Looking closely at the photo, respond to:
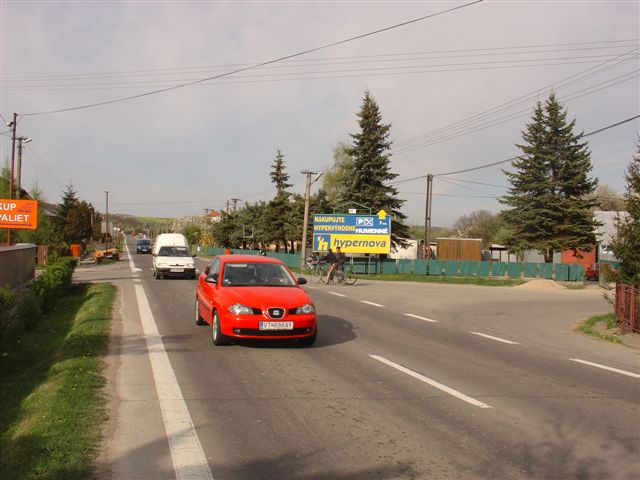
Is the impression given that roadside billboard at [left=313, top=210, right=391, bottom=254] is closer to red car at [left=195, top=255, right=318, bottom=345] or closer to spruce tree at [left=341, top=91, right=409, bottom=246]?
spruce tree at [left=341, top=91, right=409, bottom=246]

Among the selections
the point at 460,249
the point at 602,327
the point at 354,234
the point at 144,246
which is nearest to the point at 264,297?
the point at 602,327

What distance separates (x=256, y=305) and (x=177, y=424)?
3558 millimetres

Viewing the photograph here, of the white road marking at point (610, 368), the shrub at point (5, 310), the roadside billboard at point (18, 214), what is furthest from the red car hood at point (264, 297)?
the roadside billboard at point (18, 214)

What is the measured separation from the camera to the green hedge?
1279 centimetres

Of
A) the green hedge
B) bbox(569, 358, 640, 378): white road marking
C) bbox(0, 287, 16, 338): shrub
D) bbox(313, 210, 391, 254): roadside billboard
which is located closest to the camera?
bbox(569, 358, 640, 378): white road marking

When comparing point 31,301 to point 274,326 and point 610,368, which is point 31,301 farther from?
point 610,368

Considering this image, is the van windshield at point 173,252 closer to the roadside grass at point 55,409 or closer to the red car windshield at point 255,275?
the roadside grass at point 55,409

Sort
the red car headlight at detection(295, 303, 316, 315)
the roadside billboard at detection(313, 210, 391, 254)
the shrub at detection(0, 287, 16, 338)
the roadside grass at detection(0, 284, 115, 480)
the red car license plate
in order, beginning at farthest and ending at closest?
the roadside billboard at detection(313, 210, 391, 254), the shrub at detection(0, 287, 16, 338), the red car headlight at detection(295, 303, 316, 315), the red car license plate, the roadside grass at detection(0, 284, 115, 480)

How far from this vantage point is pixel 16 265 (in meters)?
22.7

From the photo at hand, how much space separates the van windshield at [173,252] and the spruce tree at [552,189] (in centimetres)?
2708

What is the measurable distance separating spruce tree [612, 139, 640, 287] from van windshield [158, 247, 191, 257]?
64.3 ft

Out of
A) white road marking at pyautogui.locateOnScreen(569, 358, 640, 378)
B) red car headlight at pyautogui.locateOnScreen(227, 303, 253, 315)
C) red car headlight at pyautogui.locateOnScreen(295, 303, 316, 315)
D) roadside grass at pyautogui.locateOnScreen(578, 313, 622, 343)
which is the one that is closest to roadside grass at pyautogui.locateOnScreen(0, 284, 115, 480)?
red car headlight at pyautogui.locateOnScreen(227, 303, 253, 315)

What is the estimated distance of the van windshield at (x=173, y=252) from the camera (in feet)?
87.9

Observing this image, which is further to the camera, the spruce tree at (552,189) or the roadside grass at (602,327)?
the spruce tree at (552,189)
